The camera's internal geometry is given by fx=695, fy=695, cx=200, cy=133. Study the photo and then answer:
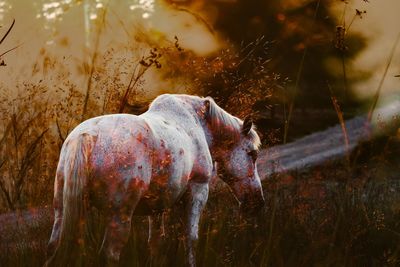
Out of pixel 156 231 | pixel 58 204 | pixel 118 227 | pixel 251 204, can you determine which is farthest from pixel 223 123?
pixel 58 204

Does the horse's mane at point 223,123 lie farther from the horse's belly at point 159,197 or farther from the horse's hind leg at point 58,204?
the horse's hind leg at point 58,204

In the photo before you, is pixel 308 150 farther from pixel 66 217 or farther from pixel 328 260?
pixel 66 217

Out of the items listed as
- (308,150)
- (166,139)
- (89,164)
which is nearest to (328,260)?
(166,139)

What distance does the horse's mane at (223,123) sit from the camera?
5328 millimetres

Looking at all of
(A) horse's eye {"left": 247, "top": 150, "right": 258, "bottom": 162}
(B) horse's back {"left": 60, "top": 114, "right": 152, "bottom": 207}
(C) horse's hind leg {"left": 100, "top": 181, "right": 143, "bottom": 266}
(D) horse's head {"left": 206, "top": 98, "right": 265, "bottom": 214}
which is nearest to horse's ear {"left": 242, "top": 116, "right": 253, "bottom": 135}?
(D) horse's head {"left": 206, "top": 98, "right": 265, "bottom": 214}

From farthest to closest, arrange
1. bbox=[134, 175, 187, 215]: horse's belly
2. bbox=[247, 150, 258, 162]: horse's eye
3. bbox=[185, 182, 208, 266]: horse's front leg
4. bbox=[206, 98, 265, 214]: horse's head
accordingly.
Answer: bbox=[247, 150, 258, 162]: horse's eye
bbox=[206, 98, 265, 214]: horse's head
bbox=[185, 182, 208, 266]: horse's front leg
bbox=[134, 175, 187, 215]: horse's belly

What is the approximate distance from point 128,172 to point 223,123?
150 cm

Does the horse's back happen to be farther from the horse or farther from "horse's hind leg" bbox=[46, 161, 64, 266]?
"horse's hind leg" bbox=[46, 161, 64, 266]

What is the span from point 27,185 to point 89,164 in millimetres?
2665

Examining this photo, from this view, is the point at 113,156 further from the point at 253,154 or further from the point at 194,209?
the point at 253,154

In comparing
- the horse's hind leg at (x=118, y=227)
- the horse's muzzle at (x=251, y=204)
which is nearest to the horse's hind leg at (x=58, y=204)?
the horse's hind leg at (x=118, y=227)

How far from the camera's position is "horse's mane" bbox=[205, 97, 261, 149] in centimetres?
533

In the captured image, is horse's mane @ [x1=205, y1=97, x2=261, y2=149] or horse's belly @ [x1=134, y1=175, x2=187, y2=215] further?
horse's mane @ [x1=205, y1=97, x2=261, y2=149]

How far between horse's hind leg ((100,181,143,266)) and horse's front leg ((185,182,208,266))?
73 centimetres
